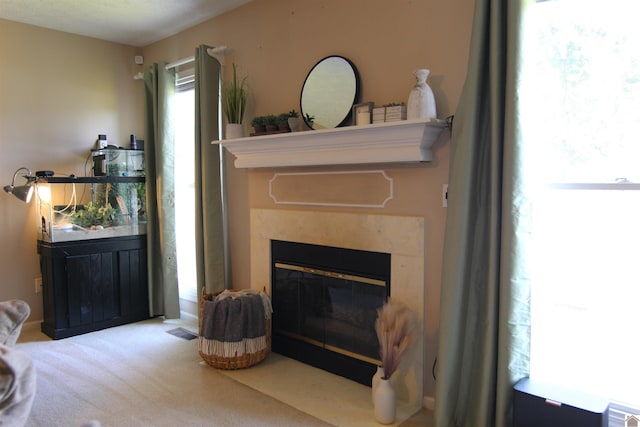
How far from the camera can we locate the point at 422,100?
2.30 meters

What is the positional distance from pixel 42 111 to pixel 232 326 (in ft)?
8.56

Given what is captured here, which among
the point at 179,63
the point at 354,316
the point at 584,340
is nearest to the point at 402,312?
the point at 354,316

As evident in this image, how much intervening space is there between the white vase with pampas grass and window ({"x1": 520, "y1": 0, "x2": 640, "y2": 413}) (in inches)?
24.7

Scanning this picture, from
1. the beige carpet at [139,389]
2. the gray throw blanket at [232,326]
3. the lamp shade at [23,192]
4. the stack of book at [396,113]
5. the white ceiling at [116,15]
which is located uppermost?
the white ceiling at [116,15]

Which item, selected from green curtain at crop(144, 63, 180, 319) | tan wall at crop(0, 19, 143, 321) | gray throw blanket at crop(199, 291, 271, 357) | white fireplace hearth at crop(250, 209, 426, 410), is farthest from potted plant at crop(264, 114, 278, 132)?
tan wall at crop(0, 19, 143, 321)

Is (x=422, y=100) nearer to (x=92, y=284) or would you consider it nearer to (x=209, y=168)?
(x=209, y=168)

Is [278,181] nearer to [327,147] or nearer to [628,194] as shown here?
[327,147]

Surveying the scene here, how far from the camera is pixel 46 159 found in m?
4.00

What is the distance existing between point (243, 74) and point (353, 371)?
2.25 metres

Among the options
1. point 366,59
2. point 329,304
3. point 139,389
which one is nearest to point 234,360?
point 139,389

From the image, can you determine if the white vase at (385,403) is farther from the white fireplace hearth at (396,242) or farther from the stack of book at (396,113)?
the stack of book at (396,113)

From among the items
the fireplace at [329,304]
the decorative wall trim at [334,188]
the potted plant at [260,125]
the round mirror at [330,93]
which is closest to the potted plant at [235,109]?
the potted plant at [260,125]

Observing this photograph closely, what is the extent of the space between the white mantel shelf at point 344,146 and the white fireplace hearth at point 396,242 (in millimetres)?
351

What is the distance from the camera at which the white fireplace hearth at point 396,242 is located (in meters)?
2.53
